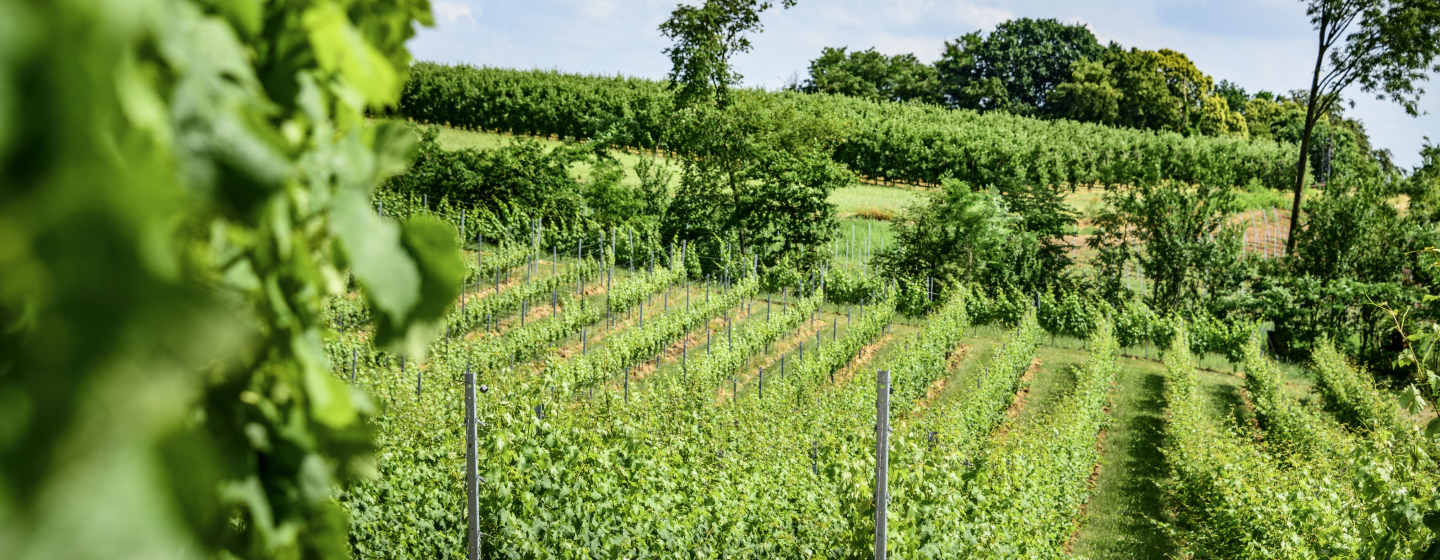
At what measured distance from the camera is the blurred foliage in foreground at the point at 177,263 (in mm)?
321

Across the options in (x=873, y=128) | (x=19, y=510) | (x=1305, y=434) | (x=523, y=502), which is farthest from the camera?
(x=873, y=128)

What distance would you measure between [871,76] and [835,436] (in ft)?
158

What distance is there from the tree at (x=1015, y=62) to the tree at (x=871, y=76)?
1.90m

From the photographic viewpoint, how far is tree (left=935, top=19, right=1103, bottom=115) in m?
54.2

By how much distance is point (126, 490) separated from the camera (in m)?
0.34

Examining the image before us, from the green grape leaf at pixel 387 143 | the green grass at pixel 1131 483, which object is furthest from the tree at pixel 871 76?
the green grape leaf at pixel 387 143

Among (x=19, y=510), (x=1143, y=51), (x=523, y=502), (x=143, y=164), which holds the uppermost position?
(x=1143, y=51)

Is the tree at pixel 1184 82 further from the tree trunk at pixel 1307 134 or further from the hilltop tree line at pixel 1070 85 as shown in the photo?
the tree trunk at pixel 1307 134

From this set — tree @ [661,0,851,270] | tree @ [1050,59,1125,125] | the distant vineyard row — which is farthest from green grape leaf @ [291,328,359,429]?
tree @ [1050,59,1125,125]

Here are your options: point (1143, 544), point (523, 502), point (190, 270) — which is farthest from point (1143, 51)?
point (190, 270)

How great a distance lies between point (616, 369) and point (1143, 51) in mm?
45331

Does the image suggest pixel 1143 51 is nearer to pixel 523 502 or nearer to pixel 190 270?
pixel 523 502

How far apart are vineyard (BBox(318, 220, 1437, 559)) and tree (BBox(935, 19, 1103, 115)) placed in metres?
39.5

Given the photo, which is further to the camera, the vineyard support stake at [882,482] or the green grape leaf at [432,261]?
the vineyard support stake at [882,482]
